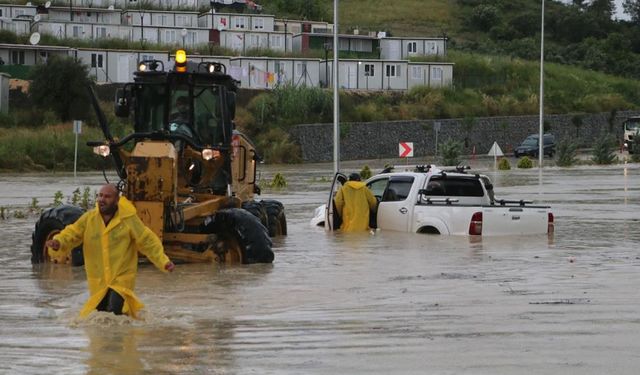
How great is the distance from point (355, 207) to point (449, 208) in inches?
84.2

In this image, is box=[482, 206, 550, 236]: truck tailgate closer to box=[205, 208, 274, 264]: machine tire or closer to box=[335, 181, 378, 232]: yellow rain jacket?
box=[335, 181, 378, 232]: yellow rain jacket

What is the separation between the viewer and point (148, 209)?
17.0m

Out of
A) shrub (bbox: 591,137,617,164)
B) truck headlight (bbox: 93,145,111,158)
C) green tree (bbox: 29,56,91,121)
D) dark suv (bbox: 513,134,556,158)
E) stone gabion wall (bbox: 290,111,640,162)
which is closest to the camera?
truck headlight (bbox: 93,145,111,158)

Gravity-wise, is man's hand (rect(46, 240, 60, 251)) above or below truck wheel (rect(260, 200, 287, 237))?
above

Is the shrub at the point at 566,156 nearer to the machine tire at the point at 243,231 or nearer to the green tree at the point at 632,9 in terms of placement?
the machine tire at the point at 243,231

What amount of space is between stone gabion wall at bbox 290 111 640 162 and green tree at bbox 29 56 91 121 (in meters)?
13.1

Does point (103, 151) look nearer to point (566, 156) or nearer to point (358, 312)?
point (358, 312)

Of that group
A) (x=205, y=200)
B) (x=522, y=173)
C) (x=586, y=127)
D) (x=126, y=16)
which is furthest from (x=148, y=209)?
(x=126, y=16)

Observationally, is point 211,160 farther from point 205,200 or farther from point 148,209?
point 148,209

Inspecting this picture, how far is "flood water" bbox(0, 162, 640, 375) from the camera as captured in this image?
1053cm

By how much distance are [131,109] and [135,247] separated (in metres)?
7.53

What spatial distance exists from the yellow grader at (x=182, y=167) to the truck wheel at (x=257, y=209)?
1128 millimetres

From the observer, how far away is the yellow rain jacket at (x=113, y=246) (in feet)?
39.1

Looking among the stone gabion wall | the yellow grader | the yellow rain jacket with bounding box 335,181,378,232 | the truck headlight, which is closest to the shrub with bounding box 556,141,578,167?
the stone gabion wall
